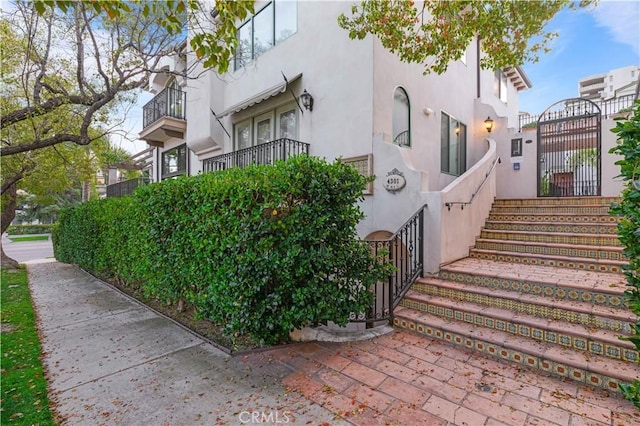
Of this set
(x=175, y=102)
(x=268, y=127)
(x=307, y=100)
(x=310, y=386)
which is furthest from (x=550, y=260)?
(x=175, y=102)

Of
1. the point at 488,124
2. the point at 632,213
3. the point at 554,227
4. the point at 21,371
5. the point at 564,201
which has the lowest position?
the point at 21,371

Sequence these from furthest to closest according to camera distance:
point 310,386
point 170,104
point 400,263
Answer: point 170,104 → point 400,263 → point 310,386

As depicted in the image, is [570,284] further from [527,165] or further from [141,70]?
[141,70]

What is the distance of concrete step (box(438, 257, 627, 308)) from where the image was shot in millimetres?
3984

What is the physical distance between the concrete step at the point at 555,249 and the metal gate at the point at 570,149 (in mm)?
5691

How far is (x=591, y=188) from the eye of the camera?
973cm

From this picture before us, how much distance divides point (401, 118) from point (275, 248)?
5492 millimetres

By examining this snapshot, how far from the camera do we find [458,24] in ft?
19.8

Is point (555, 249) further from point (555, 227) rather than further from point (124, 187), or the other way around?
point (124, 187)

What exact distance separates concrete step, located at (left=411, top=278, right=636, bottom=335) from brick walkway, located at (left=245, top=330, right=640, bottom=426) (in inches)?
37.4

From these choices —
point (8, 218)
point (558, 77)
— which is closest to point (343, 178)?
point (558, 77)

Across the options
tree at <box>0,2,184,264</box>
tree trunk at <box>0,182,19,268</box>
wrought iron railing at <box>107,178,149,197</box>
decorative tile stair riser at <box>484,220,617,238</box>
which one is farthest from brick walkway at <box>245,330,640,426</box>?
tree trunk at <box>0,182,19,268</box>

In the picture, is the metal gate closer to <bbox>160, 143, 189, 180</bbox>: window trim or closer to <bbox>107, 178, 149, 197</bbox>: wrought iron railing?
<bbox>160, 143, 189, 180</bbox>: window trim

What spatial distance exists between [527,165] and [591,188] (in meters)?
1.96
